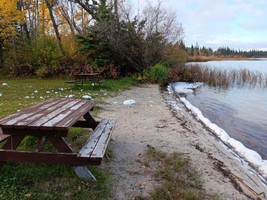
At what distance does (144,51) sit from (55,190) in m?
12.5

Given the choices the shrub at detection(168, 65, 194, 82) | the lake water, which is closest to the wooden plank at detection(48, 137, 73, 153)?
the lake water

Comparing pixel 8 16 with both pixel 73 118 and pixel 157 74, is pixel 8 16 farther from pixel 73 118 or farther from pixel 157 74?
pixel 73 118

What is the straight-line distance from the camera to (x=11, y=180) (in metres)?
2.20

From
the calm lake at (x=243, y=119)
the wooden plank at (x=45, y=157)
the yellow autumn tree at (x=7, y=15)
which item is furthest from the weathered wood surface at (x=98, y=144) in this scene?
the yellow autumn tree at (x=7, y=15)

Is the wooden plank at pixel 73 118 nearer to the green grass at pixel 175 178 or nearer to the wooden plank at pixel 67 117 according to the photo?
the wooden plank at pixel 67 117

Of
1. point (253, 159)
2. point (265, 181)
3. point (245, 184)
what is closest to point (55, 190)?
point (245, 184)

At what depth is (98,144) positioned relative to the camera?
89.7 inches

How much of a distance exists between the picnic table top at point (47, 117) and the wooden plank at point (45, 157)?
0.38 metres

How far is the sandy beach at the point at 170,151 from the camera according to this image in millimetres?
2322

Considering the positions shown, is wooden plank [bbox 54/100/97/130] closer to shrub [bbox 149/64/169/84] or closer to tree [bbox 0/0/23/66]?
shrub [bbox 149/64/169/84]

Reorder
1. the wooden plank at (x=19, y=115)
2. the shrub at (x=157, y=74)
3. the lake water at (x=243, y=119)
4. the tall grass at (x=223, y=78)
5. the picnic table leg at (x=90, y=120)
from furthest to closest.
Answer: the tall grass at (x=223, y=78)
the shrub at (x=157, y=74)
the lake water at (x=243, y=119)
the picnic table leg at (x=90, y=120)
the wooden plank at (x=19, y=115)

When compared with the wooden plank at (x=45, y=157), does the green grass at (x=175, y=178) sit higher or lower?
lower

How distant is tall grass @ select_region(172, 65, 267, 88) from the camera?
49.3 ft

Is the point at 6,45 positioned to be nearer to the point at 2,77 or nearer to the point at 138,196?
the point at 2,77
